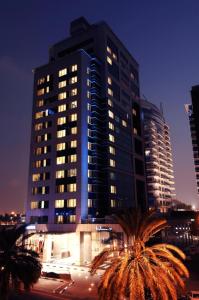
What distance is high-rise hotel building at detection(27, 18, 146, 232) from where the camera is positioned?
75062 millimetres

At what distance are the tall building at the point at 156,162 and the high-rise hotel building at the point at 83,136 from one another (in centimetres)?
7221

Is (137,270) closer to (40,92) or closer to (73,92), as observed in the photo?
(73,92)

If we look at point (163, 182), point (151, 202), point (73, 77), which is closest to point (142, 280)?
point (73, 77)

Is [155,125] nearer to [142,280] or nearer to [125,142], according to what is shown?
[125,142]

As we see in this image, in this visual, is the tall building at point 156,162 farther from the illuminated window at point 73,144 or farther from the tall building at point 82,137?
the illuminated window at point 73,144

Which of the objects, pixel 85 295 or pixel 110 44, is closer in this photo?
pixel 85 295

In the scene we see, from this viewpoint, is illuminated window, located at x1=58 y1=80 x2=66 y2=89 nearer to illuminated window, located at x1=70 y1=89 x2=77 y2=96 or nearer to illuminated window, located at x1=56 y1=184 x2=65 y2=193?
illuminated window, located at x1=70 y1=89 x2=77 y2=96

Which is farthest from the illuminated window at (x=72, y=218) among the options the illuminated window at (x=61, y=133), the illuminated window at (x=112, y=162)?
the illuminated window at (x=61, y=133)

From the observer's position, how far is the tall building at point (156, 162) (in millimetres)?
174250

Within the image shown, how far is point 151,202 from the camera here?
171000 mm

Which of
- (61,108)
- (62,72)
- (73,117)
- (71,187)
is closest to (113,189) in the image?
(71,187)

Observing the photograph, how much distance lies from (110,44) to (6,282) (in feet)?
291

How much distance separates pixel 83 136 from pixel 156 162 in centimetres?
11280

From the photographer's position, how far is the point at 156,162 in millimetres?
181000
